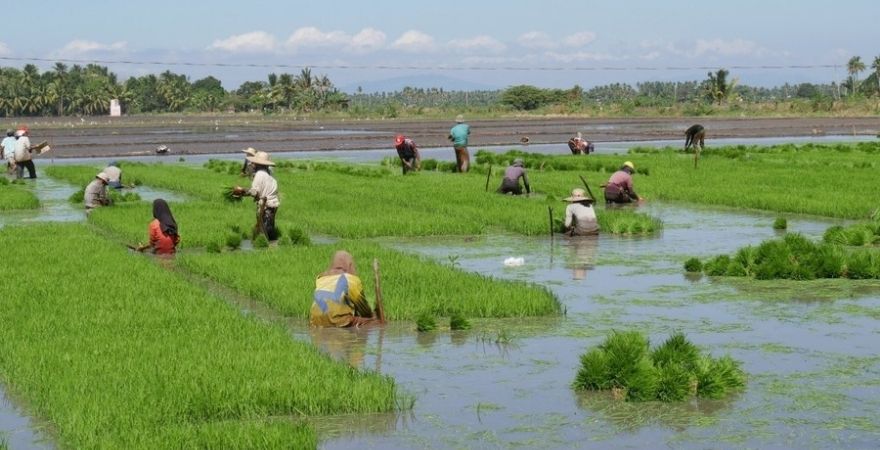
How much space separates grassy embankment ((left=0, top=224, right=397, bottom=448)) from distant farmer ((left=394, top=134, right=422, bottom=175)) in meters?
17.4

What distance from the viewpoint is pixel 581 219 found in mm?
18062

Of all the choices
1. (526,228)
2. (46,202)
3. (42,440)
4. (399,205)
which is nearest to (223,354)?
(42,440)

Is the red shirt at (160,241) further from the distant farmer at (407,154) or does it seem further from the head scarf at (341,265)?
the distant farmer at (407,154)

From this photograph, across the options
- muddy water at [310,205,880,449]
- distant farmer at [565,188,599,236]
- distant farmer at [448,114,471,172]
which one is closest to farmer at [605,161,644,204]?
distant farmer at [565,188,599,236]

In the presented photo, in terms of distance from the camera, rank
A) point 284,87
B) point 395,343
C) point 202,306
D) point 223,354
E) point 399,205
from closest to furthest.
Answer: point 223,354 < point 395,343 < point 202,306 < point 399,205 < point 284,87

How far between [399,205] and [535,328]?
36.8 ft

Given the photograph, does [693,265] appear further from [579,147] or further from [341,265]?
[579,147]

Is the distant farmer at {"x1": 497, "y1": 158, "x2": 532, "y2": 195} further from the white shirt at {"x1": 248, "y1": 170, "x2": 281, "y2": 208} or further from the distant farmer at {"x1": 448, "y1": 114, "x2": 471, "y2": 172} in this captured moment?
the white shirt at {"x1": 248, "y1": 170, "x2": 281, "y2": 208}

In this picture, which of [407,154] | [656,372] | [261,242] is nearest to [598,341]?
[656,372]

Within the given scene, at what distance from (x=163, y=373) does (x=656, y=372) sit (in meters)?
3.39

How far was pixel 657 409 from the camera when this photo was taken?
852 cm

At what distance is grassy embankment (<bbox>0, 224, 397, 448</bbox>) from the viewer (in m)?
7.74

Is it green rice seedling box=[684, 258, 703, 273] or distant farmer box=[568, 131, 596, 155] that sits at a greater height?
green rice seedling box=[684, 258, 703, 273]

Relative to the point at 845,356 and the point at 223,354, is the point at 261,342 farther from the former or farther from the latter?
the point at 845,356
